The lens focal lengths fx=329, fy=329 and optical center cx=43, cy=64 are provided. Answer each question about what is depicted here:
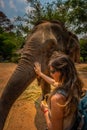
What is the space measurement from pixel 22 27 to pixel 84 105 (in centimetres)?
2442

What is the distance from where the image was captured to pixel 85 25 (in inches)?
656

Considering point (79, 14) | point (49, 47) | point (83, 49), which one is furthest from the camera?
point (83, 49)

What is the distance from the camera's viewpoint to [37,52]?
15.2 ft

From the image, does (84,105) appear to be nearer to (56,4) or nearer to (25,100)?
(25,100)

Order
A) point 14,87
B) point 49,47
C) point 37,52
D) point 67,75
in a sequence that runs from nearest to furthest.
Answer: point 67,75 < point 14,87 < point 37,52 < point 49,47

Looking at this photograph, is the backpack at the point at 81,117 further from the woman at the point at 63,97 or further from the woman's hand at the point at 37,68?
the woman's hand at the point at 37,68

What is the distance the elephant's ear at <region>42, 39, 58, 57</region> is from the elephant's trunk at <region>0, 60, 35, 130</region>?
0.56m

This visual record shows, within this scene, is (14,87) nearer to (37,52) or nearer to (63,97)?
(37,52)

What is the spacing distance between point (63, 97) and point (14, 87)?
1.35 meters

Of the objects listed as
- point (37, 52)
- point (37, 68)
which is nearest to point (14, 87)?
point (37, 68)

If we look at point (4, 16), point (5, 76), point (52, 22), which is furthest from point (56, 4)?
point (52, 22)

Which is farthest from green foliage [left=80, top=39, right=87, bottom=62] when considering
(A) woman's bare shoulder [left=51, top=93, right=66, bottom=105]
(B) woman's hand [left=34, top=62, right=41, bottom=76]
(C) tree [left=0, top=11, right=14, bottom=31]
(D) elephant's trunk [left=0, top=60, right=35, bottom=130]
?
(A) woman's bare shoulder [left=51, top=93, right=66, bottom=105]

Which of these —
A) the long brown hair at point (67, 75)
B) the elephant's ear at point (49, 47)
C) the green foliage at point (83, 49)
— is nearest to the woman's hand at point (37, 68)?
the elephant's ear at point (49, 47)

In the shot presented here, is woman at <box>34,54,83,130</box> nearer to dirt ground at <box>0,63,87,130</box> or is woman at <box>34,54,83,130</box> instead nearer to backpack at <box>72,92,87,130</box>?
backpack at <box>72,92,87,130</box>
